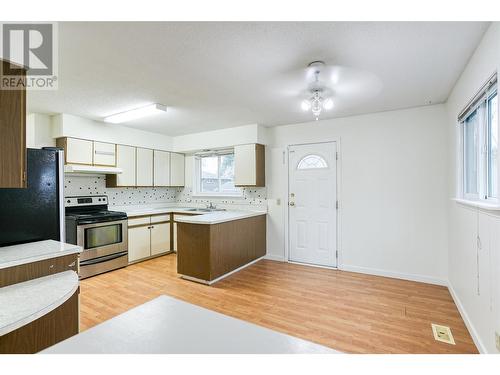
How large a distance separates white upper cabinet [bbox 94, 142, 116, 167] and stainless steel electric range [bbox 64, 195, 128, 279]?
1.91ft

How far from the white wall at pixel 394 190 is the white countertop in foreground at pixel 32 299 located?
351cm

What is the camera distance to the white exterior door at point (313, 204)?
409 centimetres

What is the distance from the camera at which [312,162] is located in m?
4.27

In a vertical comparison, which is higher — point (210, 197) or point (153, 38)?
point (153, 38)

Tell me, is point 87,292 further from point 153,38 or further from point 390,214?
point 390,214

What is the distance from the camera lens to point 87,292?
3162 mm

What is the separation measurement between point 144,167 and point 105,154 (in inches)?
28.4

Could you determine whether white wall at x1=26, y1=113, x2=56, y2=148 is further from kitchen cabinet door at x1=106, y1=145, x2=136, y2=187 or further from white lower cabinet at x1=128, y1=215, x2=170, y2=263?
white lower cabinet at x1=128, y1=215, x2=170, y2=263

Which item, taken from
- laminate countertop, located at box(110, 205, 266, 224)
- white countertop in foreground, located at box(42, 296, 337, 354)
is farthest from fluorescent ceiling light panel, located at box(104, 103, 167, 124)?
white countertop in foreground, located at box(42, 296, 337, 354)

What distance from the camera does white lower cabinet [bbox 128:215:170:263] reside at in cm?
431

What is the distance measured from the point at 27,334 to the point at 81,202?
290 cm

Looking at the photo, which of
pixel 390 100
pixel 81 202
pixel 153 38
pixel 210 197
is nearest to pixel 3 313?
pixel 153 38
